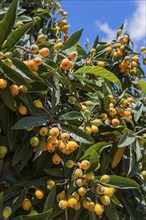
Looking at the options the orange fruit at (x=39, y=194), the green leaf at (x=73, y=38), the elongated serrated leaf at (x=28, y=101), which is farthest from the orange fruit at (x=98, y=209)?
the green leaf at (x=73, y=38)

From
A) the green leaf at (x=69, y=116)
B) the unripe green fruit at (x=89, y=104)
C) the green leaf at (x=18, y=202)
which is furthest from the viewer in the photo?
the unripe green fruit at (x=89, y=104)

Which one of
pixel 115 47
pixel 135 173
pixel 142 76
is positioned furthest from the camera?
pixel 142 76

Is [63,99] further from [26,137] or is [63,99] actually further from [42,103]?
[26,137]

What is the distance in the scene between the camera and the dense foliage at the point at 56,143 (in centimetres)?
163

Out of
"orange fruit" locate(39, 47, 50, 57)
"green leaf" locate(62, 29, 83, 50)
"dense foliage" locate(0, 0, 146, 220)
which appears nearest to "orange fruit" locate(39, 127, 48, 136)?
"dense foliage" locate(0, 0, 146, 220)

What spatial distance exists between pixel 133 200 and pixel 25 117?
0.86 metres

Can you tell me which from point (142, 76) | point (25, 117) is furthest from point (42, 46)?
point (142, 76)

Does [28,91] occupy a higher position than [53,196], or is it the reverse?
[28,91]

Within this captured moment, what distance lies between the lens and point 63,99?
2.14m

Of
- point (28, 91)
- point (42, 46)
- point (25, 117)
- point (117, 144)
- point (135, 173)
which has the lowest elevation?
point (135, 173)

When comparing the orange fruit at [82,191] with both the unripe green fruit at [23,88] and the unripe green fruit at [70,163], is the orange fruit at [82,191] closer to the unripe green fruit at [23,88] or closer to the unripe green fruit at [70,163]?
the unripe green fruit at [70,163]

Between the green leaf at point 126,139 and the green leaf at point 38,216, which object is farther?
the green leaf at point 126,139

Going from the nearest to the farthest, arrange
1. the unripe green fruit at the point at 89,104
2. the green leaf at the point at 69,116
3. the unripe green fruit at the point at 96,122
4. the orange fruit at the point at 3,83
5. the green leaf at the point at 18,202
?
1. the orange fruit at the point at 3,83
2. the green leaf at the point at 18,202
3. the green leaf at the point at 69,116
4. the unripe green fruit at the point at 96,122
5. the unripe green fruit at the point at 89,104

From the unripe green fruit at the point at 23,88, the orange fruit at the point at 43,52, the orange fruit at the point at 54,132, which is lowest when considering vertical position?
the orange fruit at the point at 54,132
